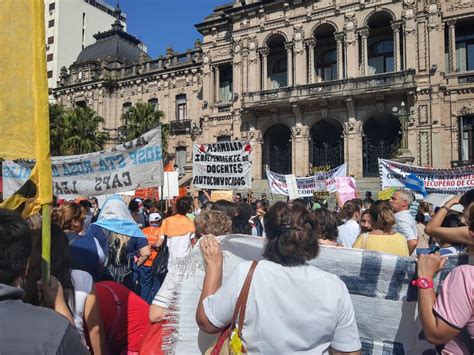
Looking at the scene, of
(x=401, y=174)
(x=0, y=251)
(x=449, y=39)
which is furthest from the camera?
(x=449, y=39)

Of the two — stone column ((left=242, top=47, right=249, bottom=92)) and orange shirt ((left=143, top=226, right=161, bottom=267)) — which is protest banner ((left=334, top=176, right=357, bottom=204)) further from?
stone column ((left=242, top=47, right=249, bottom=92))

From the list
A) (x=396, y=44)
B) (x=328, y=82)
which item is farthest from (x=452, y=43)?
(x=328, y=82)

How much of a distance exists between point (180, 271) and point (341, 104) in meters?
24.7

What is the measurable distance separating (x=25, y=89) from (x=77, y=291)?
122 centimetres

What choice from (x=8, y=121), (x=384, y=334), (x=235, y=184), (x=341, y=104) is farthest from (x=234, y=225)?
(x=341, y=104)

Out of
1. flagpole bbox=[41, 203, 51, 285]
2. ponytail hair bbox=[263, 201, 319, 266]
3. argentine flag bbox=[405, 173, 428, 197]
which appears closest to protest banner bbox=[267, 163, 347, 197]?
argentine flag bbox=[405, 173, 428, 197]

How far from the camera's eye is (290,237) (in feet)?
8.39

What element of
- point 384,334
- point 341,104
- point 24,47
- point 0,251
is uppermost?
point 341,104

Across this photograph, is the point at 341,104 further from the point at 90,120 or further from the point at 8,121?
the point at 8,121

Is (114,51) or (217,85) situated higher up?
(114,51)

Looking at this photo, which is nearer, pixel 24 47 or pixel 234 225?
pixel 24 47

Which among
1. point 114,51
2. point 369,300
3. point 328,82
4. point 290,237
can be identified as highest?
point 114,51

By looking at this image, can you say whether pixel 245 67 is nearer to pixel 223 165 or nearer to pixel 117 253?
pixel 223 165

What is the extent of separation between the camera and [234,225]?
15.6 feet
